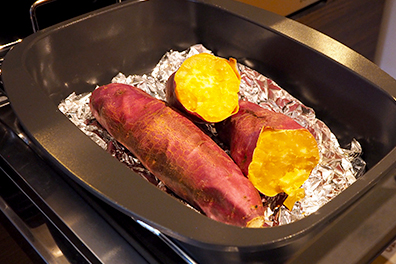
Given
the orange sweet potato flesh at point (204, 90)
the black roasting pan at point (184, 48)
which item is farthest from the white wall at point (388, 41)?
the orange sweet potato flesh at point (204, 90)

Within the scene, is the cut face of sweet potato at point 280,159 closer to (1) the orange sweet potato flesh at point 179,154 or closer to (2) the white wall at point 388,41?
(1) the orange sweet potato flesh at point 179,154

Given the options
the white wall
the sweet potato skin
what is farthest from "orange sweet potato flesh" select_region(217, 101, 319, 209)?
the white wall

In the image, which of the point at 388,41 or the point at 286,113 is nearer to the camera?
the point at 286,113

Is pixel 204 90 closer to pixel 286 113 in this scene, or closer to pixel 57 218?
pixel 286 113

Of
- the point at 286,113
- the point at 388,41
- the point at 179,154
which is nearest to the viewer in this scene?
the point at 179,154

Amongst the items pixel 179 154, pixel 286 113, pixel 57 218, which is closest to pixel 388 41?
pixel 286 113

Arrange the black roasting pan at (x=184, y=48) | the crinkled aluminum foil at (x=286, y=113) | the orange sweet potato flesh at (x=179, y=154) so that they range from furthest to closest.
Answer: the crinkled aluminum foil at (x=286, y=113) < the orange sweet potato flesh at (x=179, y=154) < the black roasting pan at (x=184, y=48)

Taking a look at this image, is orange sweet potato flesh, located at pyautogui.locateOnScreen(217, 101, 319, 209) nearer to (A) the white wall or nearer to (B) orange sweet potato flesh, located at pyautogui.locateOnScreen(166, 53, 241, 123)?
(B) orange sweet potato flesh, located at pyautogui.locateOnScreen(166, 53, 241, 123)
